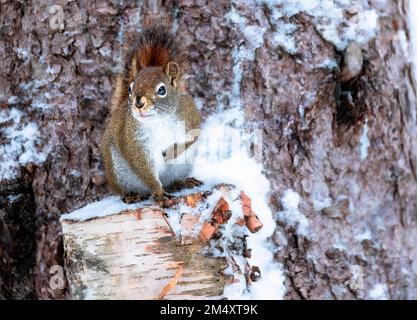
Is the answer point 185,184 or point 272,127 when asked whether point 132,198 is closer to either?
point 185,184

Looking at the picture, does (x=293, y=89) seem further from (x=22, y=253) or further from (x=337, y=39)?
(x=22, y=253)

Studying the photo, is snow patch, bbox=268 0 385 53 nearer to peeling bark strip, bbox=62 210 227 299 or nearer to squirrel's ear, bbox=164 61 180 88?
squirrel's ear, bbox=164 61 180 88

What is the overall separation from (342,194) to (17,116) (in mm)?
1109

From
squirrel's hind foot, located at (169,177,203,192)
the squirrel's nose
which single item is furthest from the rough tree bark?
the squirrel's nose

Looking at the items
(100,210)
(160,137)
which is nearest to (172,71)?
(160,137)

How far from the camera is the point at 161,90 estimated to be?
6.16 feet

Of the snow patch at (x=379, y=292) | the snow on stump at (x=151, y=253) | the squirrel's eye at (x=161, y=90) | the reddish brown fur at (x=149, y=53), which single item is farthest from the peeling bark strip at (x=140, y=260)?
the snow patch at (x=379, y=292)

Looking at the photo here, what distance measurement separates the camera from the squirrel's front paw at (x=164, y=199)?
179cm

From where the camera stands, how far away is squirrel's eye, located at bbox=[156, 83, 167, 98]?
6.13 ft

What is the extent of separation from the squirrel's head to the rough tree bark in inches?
7.2

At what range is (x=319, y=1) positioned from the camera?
6.83ft

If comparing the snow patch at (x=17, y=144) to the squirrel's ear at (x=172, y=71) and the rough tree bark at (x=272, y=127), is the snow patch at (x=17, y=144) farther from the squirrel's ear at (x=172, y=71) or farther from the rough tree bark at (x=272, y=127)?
the squirrel's ear at (x=172, y=71)

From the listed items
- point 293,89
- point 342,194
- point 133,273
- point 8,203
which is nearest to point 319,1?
point 293,89
